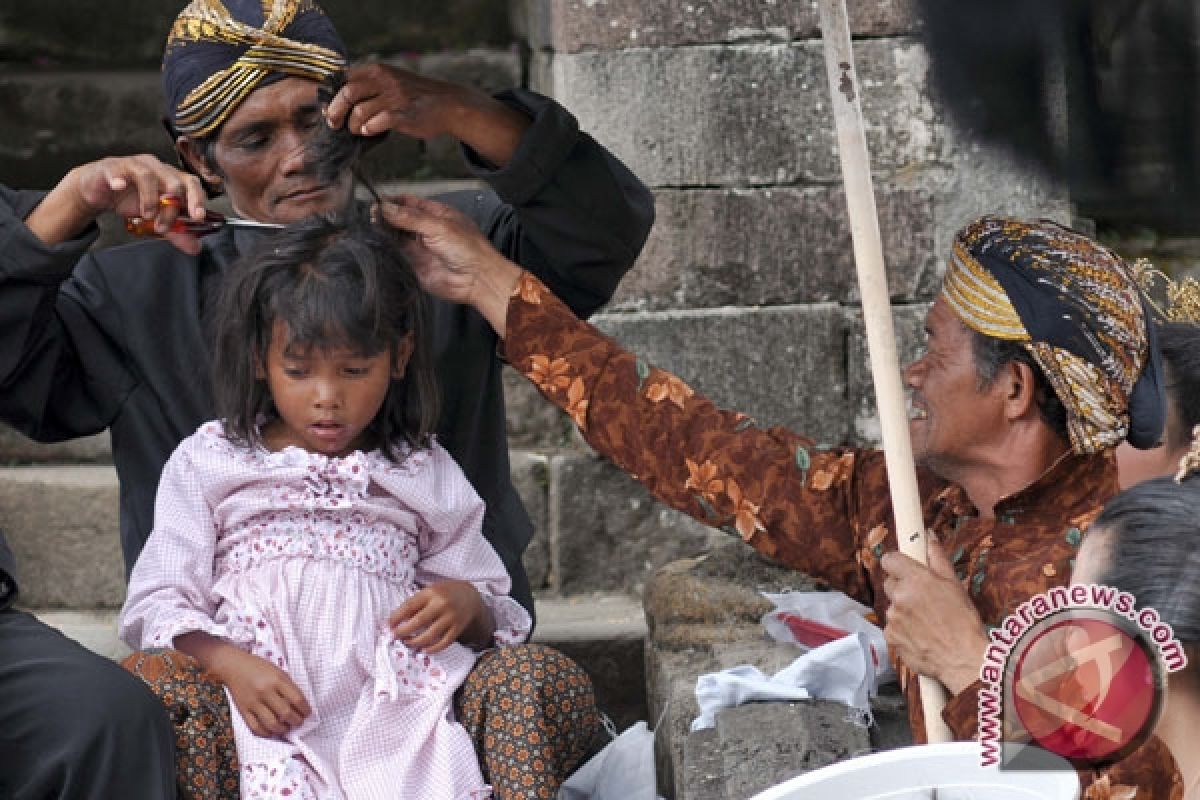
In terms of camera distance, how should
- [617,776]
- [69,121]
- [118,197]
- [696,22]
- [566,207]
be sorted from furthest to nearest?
[69,121] < [696,22] < [617,776] < [566,207] < [118,197]

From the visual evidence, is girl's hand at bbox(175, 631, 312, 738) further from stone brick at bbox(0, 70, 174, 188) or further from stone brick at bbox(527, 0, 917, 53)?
stone brick at bbox(0, 70, 174, 188)

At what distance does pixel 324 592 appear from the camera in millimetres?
3367

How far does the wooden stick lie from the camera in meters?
2.89

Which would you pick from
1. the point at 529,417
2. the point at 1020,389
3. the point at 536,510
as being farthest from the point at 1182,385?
the point at 529,417

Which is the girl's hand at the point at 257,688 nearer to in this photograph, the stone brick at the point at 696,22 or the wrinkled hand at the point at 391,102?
the wrinkled hand at the point at 391,102

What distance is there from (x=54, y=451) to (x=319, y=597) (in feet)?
7.68

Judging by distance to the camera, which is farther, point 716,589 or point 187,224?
point 716,589

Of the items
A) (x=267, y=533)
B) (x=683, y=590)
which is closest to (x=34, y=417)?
(x=267, y=533)

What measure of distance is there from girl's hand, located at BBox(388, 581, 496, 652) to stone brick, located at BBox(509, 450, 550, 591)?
1627 millimetres

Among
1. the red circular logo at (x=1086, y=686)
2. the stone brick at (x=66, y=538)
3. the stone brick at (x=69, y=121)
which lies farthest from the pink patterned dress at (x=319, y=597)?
the stone brick at (x=69, y=121)

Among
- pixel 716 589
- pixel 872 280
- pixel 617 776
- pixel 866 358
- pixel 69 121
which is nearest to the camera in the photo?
pixel 872 280

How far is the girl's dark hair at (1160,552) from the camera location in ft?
7.01

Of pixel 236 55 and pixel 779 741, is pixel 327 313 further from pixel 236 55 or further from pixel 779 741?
pixel 779 741

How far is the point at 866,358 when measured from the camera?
4945 millimetres
